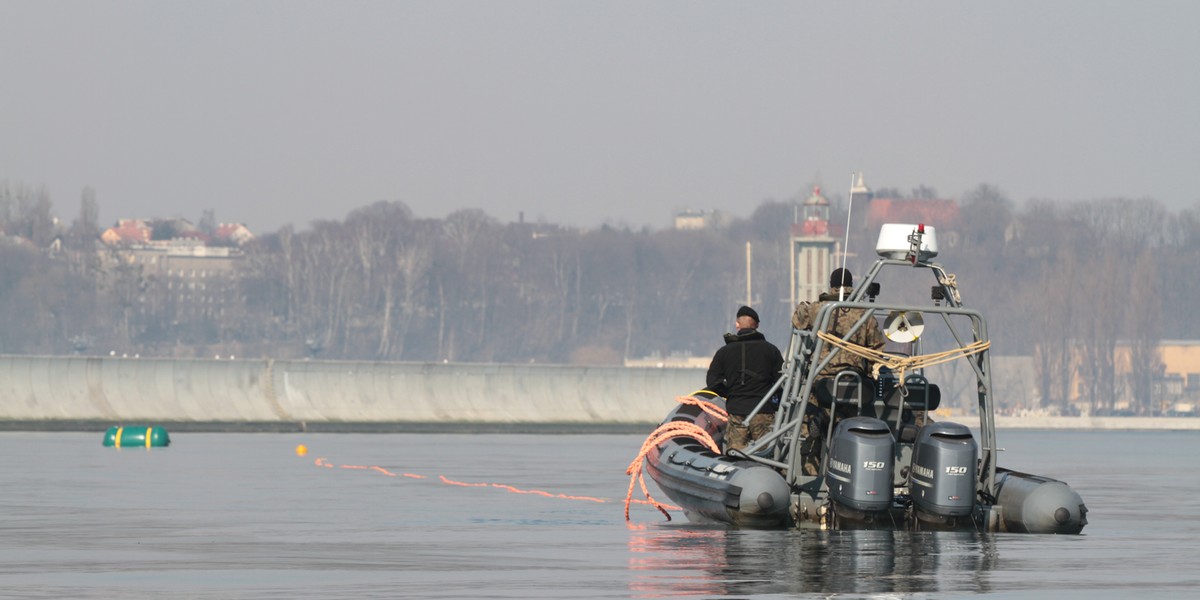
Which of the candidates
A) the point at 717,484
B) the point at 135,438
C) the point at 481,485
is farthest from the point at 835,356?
the point at 135,438

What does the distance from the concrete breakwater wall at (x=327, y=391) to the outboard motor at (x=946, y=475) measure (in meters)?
41.2

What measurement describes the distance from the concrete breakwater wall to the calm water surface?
27.7 metres

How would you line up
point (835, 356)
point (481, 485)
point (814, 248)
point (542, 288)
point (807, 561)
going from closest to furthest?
1. point (807, 561)
2. point (835, 356)
3. point (481, 485)
4. point (814, 248)
5. point (542, 288)

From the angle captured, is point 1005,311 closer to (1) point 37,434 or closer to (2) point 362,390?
(2) point 362,390

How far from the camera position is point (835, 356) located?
20.5m

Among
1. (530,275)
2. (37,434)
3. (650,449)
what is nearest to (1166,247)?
(530,275)

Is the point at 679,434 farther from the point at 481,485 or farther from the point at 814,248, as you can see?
the point at 814,248

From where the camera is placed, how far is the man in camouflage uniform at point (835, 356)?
20.3 meters

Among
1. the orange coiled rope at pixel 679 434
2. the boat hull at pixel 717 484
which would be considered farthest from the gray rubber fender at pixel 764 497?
the orange coiled rope at pixel 679 434

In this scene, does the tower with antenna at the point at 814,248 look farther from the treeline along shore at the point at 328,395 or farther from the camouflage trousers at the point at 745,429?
the camouflage trousers at the point at 745,429

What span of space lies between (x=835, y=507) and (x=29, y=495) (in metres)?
9.04

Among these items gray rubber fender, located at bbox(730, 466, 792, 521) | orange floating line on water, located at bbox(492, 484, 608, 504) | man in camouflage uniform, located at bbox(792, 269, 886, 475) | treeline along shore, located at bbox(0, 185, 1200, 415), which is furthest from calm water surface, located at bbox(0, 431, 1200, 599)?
treeline along shore, located at bbox(0, 185, 1200, 415)

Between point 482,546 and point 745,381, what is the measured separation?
181 inches

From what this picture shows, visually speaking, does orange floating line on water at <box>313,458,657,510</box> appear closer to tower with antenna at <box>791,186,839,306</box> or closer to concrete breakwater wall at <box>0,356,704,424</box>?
concrete breakwater wall at <box>0,356,704,424</box>
